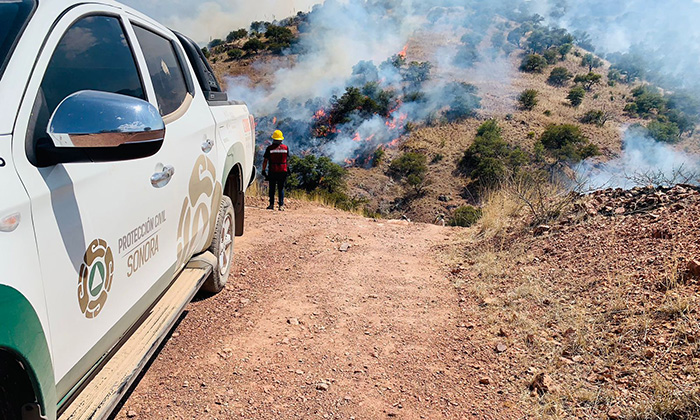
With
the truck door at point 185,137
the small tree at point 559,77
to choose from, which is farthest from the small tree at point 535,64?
the truck door at point 185,137

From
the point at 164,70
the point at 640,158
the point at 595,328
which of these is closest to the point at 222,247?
the point at 164,70

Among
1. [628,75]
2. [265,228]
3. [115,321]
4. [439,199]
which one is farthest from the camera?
[628,75]

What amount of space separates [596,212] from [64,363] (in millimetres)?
5675

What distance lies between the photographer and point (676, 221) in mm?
4516

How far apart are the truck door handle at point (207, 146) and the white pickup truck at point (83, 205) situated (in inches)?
10.8

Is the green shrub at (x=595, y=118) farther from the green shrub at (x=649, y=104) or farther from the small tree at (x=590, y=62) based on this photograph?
the small tree at (x=590, y=62)

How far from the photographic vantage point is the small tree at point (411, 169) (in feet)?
95.9

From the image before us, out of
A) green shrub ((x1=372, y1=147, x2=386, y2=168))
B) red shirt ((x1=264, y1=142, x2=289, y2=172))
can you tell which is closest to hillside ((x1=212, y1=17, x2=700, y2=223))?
green shrub ((x1=372, y1=147, x2=386, y2=168))

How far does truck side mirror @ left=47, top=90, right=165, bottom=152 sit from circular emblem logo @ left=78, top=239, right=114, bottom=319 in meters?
0.45

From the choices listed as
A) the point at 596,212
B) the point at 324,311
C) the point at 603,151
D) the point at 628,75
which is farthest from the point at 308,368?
the point at 628,75

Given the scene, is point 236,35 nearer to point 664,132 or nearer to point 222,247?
point 664,132

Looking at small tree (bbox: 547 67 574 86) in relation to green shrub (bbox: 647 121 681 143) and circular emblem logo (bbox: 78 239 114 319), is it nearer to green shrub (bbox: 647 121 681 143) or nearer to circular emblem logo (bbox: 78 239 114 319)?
green shrub (bbox: 647 121 681 143)

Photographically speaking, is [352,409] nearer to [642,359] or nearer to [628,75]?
[642,359]

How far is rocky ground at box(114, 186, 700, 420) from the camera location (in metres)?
2.72
